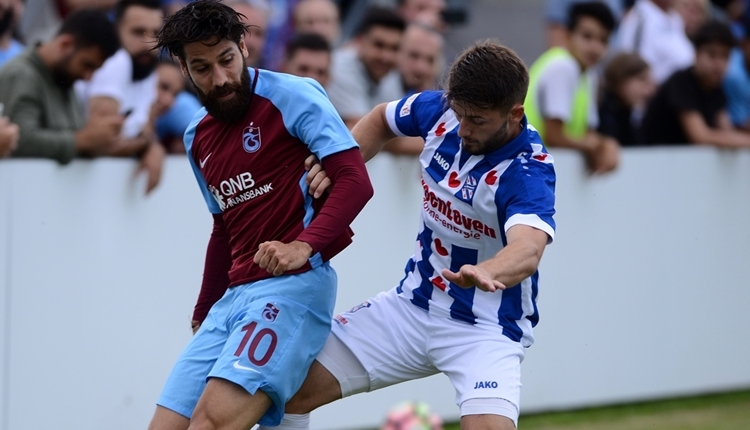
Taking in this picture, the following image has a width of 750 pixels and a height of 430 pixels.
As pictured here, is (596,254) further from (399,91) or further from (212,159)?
(212,159)

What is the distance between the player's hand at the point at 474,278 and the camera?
3.56 metres

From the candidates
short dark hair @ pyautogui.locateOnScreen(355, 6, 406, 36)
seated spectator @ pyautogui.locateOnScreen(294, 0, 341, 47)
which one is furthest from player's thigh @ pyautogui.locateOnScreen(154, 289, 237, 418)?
seated spectator @ pyautogui.locateOnScreen(294, 0, 341, 47)

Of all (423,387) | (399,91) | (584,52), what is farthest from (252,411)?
(584,52)

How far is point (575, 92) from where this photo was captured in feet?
24.3

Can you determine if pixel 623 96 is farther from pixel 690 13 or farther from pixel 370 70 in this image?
pixel 690 13

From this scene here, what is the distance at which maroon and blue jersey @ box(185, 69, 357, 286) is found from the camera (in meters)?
4.25

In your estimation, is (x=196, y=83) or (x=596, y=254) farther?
(x=596, y=254)

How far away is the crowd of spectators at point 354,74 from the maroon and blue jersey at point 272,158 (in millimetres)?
917

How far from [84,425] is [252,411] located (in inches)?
80.5

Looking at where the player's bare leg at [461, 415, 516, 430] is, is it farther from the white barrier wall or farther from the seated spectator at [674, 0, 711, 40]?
the seated spectator at [674, 0, 711, 40]

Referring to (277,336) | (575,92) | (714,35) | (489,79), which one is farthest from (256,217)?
(714,35)

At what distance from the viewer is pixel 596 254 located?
24.4 feet

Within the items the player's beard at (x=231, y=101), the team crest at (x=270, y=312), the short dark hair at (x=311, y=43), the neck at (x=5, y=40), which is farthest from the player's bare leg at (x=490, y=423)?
the neck at (x=5, y=40)

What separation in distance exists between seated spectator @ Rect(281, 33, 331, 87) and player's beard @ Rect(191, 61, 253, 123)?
104 inches
